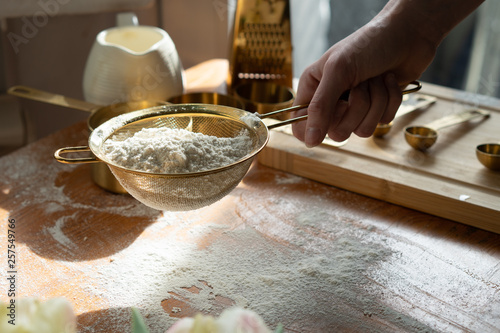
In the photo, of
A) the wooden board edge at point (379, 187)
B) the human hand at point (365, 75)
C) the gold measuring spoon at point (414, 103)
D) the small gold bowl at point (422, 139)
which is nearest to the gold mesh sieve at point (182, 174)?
the human hand at point (365, 75)

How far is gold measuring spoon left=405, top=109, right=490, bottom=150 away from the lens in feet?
3.41

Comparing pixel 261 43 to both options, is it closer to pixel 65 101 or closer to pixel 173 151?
pixel 65 101

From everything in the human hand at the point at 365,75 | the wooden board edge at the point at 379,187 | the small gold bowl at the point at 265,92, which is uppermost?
the human hand at the point at 365,75

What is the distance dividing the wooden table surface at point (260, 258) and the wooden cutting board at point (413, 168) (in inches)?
1.0

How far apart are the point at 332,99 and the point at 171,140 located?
0.28 metres

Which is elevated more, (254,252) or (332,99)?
(332,99)

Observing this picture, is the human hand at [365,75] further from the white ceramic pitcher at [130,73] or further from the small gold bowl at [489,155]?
the white ceramic pitcher at [130,73]

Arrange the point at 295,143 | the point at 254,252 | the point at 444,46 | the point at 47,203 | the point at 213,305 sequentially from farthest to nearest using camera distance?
the point at 444,46 < the point at 295,143 < the point at 47,203 < the point at 254,252 < the point at 213,305

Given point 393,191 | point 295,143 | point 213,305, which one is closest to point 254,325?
point 213,305

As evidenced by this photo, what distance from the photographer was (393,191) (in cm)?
94

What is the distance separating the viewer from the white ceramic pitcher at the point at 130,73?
3.58ft

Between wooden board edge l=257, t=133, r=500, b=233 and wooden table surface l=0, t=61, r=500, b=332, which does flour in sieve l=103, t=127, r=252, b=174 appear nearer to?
wooden table surface l=0, t=61, r=500, b=332

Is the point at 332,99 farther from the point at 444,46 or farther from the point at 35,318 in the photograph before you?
the point at 444,46

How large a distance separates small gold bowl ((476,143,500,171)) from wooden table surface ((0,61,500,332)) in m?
0.17
